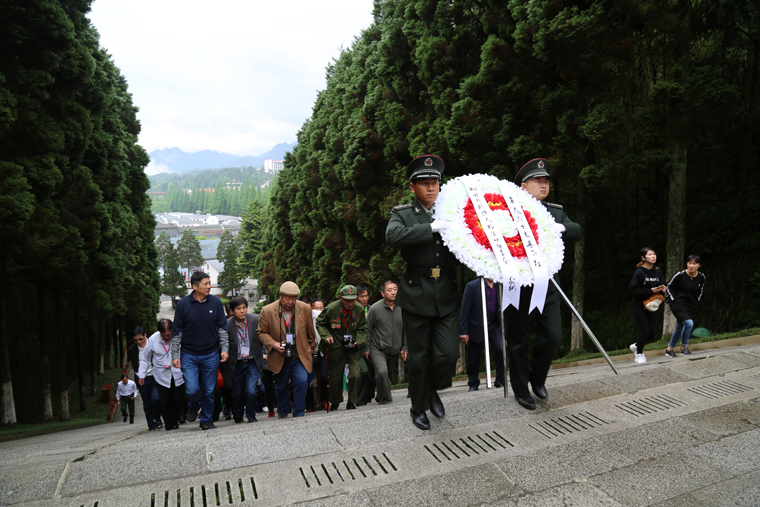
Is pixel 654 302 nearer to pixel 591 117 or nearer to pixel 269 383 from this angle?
pixel 591 117

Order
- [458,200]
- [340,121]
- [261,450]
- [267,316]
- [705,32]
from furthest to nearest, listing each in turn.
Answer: [340,121] < [705,32] < [267,316] < [458,200] < [261,450]

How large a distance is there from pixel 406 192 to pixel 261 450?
468 inches

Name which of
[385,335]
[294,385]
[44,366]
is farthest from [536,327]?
[44,366]

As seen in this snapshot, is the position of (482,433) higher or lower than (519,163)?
lower

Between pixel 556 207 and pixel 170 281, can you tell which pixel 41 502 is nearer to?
pixel 556 207

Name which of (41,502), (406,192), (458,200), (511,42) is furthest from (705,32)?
(41,502)

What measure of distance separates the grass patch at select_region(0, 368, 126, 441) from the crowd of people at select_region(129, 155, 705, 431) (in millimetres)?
5699

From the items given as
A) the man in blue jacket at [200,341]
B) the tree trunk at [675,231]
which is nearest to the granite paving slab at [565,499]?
the man in blue jacket at [200,341]

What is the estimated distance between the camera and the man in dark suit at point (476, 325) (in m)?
7.80

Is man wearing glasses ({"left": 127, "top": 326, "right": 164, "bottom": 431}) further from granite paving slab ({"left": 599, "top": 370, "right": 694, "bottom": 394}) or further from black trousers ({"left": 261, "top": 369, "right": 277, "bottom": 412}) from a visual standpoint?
granite paving slab ({"left": 599, "top": 370, "right": 694, "bottom": 394})

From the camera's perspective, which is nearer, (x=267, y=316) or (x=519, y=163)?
(x=267, y=316)

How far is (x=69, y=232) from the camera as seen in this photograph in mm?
13258

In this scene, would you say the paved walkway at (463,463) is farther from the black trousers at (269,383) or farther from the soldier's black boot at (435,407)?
the black trousers at (269,383)

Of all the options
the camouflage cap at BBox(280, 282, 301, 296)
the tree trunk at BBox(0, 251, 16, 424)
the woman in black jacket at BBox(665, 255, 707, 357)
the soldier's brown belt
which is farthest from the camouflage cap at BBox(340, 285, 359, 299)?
the tree trunk at BBox(0, 251, 16, 424)
